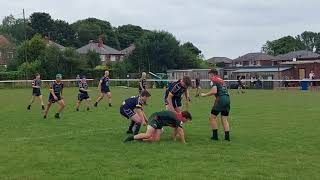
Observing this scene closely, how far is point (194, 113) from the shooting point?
24625 mm

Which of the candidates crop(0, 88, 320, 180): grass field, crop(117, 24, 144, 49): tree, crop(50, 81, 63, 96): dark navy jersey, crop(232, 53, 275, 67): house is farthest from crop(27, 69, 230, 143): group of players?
crop(117, 24, 144, 49): tree

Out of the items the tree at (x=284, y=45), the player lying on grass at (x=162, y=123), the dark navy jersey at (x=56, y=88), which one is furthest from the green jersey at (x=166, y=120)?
the tree at (x=284, y=45)

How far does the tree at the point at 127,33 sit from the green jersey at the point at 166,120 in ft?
428

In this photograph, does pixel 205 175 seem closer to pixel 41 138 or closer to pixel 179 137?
pixel 179 137

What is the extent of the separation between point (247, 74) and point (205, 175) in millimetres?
69794

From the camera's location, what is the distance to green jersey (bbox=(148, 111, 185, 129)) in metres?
13.9

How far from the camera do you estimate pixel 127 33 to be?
477ft

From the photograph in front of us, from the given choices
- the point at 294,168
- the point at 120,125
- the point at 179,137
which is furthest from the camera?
the point at 120,125

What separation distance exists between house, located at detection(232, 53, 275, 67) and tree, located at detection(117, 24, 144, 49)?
30.3 metres

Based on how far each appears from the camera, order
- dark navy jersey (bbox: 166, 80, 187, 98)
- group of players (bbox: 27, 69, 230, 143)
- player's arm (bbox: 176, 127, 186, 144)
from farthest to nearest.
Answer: dark navy jersey (bbox: 166, 80, 187, 98)
player's arm (bbox: 176, 127, 186, 144)
group of players (bbox: 27, 69, 230, 143)

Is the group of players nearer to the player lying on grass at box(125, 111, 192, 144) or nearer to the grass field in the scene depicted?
the player lying on grass at box(125, 111, 192, 144)

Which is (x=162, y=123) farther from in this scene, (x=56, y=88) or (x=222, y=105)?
(x=56, y=88)

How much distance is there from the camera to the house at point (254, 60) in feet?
392

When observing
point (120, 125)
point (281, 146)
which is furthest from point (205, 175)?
point (120, 125)
